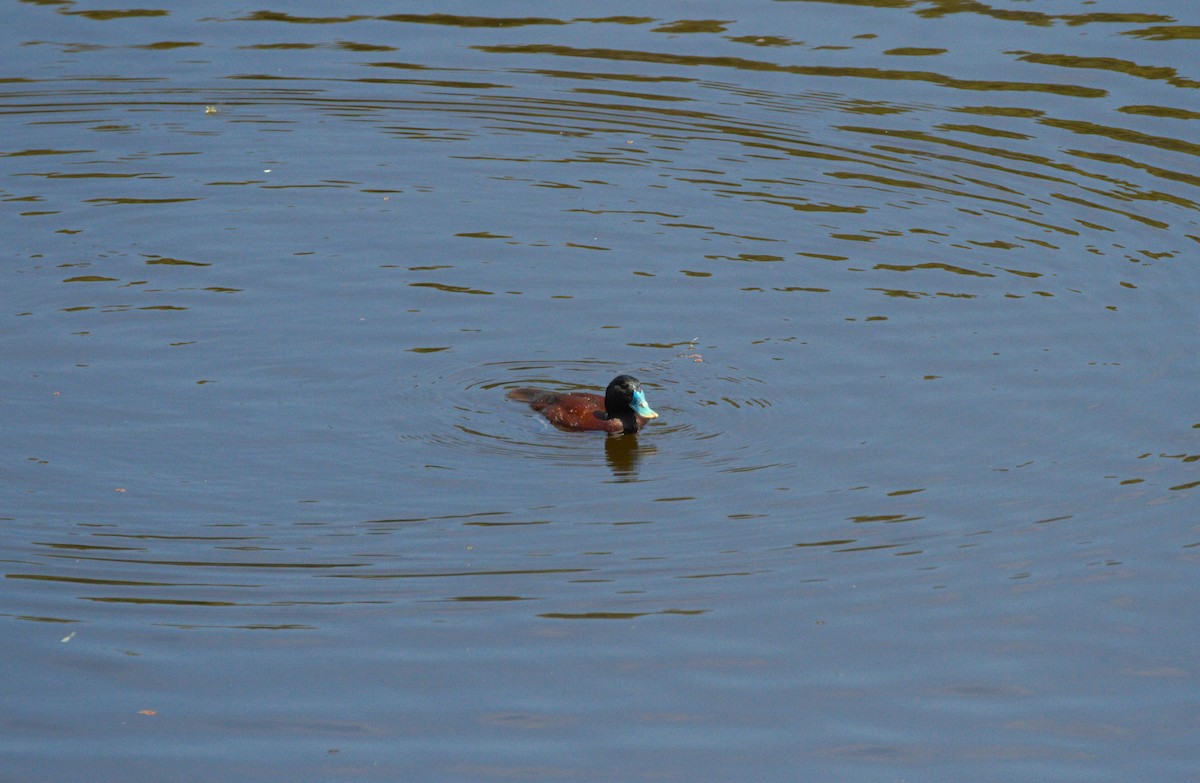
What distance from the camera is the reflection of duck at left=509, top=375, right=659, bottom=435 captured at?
10.6 metres

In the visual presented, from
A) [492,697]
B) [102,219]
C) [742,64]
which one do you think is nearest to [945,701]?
[492,697]

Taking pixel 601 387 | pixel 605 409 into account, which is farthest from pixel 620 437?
pixel 601 387

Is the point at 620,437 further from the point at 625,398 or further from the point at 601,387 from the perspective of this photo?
the point at 601,387

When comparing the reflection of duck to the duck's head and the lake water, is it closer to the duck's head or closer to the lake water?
the duck's head

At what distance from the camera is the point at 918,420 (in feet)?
34.1

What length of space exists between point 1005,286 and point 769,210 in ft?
7.84

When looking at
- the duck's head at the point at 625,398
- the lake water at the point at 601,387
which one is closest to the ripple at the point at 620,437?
the lake water at the point at 601,387

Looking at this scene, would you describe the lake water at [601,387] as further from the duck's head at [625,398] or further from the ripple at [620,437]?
the duck's head at [625,398]

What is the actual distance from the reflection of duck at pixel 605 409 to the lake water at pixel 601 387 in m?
0.11

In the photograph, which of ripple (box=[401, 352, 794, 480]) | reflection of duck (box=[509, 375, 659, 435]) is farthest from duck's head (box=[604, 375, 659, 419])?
ripple (box=[401, 352, 794, 480])

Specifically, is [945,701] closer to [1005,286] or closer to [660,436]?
[660,436]

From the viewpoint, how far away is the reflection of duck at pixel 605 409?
34.6 ft

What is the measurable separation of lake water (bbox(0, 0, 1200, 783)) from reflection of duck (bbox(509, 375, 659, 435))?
11 centimetres

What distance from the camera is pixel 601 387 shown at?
37.1 feet
